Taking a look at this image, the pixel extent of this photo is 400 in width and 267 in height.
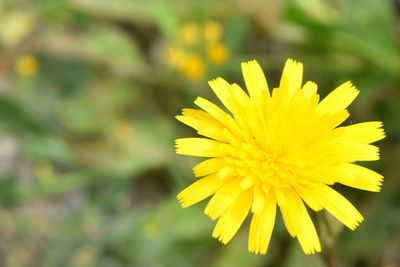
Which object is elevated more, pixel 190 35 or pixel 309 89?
pixel 190 35

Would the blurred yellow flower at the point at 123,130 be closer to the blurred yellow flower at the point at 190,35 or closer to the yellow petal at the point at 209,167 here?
the blurred yellow flower at the point at 190,35

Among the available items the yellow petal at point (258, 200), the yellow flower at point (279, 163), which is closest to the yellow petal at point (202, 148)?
the yellow flower at point (279, 163)

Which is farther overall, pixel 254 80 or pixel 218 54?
pixel 218 54

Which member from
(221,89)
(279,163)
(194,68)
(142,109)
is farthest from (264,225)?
(142,109)

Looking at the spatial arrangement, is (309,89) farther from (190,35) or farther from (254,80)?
(190,35)

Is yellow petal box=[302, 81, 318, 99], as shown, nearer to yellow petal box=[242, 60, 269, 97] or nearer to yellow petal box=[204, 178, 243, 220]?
yellow petal box=[242, 60, 269, 97]
